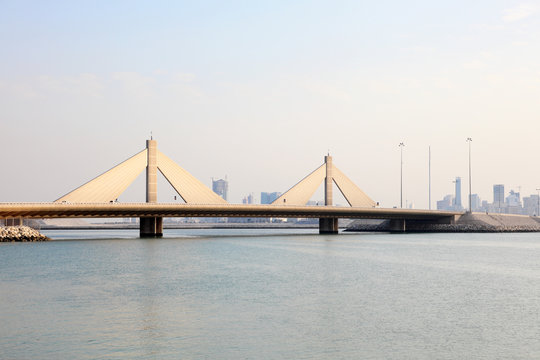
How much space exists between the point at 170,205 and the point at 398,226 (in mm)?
65987

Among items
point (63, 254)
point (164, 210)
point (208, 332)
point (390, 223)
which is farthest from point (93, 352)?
point (390, 223)

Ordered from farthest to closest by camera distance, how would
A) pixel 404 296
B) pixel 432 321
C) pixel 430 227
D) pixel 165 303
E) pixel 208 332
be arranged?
pixel 430 227 → pixel 404 296 → pixel 165 303 → pixel 432 321 → pixel 208 332

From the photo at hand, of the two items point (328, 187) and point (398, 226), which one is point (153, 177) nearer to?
point (328, 187)

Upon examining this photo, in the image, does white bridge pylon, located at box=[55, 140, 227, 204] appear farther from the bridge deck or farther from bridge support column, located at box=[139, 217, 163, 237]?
bridge support column, located at box=[139, 217, 163, 237]

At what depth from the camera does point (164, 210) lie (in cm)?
9469

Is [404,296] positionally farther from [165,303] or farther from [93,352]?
[93,352]

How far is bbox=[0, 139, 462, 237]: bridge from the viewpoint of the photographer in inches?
3371

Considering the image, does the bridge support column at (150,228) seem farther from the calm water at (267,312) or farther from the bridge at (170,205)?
the calm water at (267,312)

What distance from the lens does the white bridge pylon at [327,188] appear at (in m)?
114

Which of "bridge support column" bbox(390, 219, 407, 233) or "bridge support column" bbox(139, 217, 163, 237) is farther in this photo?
"bridge support column" bbox(390, 219, 407, 233)

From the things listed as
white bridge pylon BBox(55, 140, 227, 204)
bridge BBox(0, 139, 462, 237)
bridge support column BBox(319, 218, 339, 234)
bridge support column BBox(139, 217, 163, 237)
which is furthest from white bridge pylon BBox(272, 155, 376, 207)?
bridge support column BBox(139, 217, 163, 237)

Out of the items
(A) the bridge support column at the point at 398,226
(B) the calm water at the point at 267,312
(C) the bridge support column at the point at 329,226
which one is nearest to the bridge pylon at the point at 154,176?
(C) the bridge support column at the point at 329,226

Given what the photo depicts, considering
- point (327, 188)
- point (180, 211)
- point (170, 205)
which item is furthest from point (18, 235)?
point (327, 188)

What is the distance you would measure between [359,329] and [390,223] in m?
126
